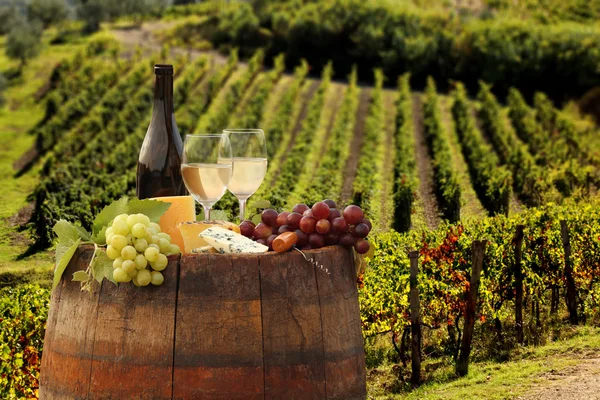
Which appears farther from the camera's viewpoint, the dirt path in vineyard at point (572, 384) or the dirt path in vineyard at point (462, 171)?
the dirt path in vineyard at point (462, 171)

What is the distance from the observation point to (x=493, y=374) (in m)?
8.99

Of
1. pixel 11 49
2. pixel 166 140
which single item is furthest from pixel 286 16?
pixel 166 140

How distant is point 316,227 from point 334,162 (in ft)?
69.2

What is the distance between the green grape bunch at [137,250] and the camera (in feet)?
12.3

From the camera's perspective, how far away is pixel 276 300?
381 centimetres

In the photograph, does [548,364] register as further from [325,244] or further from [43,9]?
[43,9]

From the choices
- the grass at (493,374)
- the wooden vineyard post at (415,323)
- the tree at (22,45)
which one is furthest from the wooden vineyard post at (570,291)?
the tree at (22,45)

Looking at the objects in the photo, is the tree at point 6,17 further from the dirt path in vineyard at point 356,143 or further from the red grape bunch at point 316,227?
the red grape bunch at point 316,227

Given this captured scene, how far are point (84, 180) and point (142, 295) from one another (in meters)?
17.8

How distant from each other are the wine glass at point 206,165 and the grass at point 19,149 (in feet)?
29.6

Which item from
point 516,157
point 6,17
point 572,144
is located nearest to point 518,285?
point 516,157

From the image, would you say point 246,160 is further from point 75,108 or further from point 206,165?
point 75,108

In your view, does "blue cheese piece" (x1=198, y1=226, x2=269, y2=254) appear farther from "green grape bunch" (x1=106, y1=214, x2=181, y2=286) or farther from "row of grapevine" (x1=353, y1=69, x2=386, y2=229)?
"row of grapevine" (x1=353, y1=69, x2=386, y2=229)

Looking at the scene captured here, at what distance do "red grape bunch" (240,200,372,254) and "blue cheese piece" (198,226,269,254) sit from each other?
133mm
